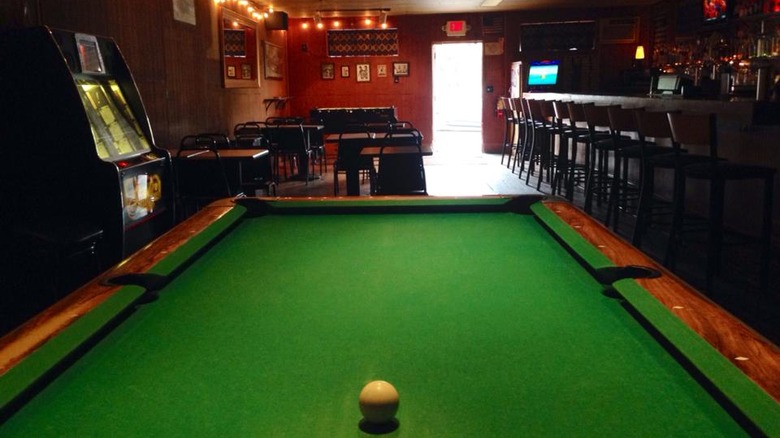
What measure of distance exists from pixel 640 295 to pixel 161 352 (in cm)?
96

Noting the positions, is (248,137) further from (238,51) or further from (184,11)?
(238,51)

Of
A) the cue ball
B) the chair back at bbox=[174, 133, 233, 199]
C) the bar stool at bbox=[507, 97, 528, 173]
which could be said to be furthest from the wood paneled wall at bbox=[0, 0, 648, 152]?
the cue ball

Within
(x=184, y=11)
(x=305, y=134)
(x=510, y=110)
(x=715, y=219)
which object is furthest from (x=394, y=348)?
(x=510, y=110)

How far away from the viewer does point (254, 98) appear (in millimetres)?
9461

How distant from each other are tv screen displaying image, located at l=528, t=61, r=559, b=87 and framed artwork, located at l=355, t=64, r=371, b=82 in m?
2.94

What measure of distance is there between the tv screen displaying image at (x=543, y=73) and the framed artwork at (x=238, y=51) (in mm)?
4769

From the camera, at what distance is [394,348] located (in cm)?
120

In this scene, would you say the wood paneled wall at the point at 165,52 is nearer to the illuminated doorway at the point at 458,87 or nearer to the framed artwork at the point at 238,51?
the framed artwork at the point at 238,51

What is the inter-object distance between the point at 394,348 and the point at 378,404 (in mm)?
326

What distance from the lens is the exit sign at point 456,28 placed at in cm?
1185

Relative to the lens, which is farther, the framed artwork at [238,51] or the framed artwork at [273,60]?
the framed artwork at [273,60]

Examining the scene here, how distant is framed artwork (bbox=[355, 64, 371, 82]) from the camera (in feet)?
39.6

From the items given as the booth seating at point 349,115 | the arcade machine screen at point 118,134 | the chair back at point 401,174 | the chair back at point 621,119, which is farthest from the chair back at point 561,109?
the arcade machine screen at point 118,134

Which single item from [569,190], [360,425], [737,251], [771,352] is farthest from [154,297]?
[569,190]
